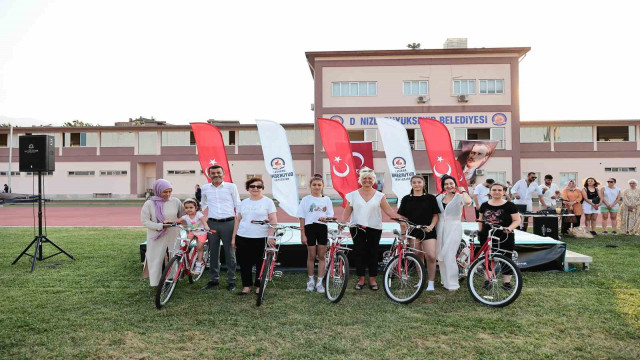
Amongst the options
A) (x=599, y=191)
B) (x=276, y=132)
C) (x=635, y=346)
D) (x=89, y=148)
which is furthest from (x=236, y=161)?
(x=635, y=346)

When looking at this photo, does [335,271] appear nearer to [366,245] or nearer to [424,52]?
[366,245]

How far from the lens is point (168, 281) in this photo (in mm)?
5141

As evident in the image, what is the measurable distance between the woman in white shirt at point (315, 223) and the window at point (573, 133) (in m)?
30.8

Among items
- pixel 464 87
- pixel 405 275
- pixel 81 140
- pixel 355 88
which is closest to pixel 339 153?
pixel 405 275

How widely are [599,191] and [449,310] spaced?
9591 millimetres

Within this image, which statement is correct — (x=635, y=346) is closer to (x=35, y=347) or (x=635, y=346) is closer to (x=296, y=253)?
(x=296, y=253)

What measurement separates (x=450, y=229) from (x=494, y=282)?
894mm

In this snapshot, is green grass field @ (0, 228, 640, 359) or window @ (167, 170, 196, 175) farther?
window @ (167, 170, 196, 175)

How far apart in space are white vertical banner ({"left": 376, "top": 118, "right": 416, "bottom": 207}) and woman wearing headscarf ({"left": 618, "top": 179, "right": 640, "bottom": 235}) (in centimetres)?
601

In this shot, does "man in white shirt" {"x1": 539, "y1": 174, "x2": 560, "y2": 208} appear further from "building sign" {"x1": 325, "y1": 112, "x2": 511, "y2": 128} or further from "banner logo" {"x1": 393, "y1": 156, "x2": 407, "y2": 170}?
"building sign" {"x1": 325, "y1": 112, "x2": 511, "y2": 128}

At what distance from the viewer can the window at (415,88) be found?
28.2m

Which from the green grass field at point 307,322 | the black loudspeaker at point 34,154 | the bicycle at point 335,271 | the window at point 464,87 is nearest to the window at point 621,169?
the window at point 464,87

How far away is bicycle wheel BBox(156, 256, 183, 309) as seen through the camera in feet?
16.0

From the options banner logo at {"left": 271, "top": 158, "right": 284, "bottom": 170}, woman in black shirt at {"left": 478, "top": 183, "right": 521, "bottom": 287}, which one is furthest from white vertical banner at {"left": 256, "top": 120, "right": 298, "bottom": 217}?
woman in black shirt at {"left": 478, "top": 183, "right": 521, "bottom": 287}
